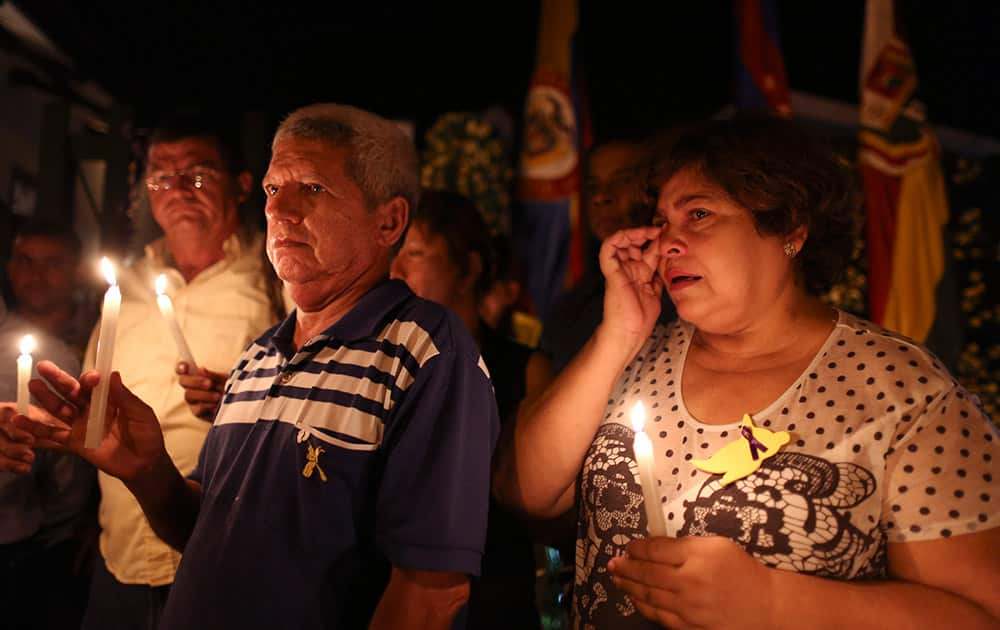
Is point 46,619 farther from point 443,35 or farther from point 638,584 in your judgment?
point 443,35

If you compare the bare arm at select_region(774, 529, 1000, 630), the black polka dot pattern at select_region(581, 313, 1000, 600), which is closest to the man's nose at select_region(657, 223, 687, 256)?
the black polka dot pattern at select_region(581, 313, 1000, 600)

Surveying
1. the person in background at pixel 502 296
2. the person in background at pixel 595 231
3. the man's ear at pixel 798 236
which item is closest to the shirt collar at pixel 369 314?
the person in background at pixel 595 231

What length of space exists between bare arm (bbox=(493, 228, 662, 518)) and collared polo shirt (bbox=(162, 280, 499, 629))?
23 centimetres

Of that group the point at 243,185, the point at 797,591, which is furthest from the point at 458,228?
the point at 797,591

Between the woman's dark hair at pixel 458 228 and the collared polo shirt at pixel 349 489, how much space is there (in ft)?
3.95

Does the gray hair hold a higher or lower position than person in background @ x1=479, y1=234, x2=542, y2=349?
higher

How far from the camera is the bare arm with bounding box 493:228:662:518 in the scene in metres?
1.69

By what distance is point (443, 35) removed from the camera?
267 inches

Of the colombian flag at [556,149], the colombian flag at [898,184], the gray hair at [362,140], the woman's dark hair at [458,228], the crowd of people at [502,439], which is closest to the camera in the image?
the crowd of people at [502,439]

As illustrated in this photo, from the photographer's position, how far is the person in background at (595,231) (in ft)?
8.16

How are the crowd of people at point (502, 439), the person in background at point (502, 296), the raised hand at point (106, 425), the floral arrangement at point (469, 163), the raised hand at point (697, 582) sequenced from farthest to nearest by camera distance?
the floral arrangement at point (469, 163), the person in background at point (502, 296), the raised hand at point (106, 425), the crowd of people at point (502, 439), the raised hand at point (697, 582)

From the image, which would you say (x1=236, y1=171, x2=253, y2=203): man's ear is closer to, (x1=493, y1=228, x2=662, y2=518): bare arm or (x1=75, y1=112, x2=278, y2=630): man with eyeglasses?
(x1=75, y1=112, x2=278, y2=630): man with eyeglasses

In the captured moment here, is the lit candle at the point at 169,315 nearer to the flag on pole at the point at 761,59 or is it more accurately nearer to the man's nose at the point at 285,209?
the man's nose at the point at 285,209

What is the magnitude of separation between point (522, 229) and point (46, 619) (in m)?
5.17
